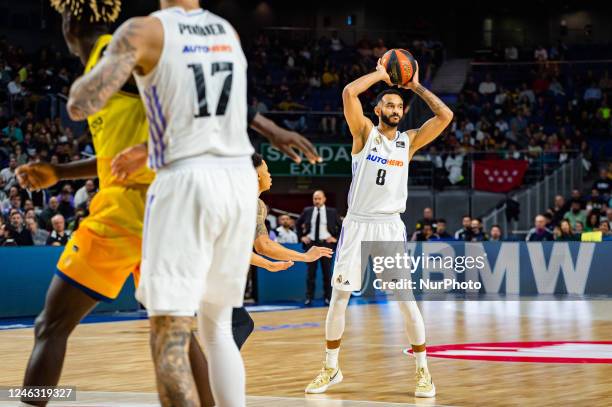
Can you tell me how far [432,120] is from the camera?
8.92 m

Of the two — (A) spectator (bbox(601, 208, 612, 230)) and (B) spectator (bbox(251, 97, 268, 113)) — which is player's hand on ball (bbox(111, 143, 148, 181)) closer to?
(A) spectator (bbox(601, 208, 612, 230))

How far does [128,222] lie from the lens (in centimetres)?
526

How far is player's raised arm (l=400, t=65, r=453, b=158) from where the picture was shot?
867 cm

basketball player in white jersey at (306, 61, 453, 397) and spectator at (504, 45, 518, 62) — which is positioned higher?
spectator at (504, 45, 518, 62)

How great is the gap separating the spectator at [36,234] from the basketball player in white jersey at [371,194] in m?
10.1

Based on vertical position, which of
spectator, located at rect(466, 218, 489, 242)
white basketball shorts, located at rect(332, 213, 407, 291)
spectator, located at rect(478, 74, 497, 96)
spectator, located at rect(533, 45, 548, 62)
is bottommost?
spectator, located at rect(466, 218, 489, 242)

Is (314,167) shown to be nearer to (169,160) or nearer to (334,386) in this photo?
(334,386)

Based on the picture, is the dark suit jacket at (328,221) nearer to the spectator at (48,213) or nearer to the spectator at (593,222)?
the spectator at (48,213)

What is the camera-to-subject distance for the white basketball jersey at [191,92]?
15.0 ft

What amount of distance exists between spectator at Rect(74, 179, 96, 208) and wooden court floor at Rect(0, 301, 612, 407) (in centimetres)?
467

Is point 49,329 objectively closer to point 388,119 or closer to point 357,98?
point 357,98

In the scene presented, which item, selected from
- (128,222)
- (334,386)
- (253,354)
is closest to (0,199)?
(253,354)

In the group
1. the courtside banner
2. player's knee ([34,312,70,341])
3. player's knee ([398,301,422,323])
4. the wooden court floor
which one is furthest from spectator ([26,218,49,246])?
player's knee ([34,312,70,341])

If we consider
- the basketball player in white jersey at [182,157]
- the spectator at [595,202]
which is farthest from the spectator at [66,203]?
the basketball player in white jersey at [182,157]
